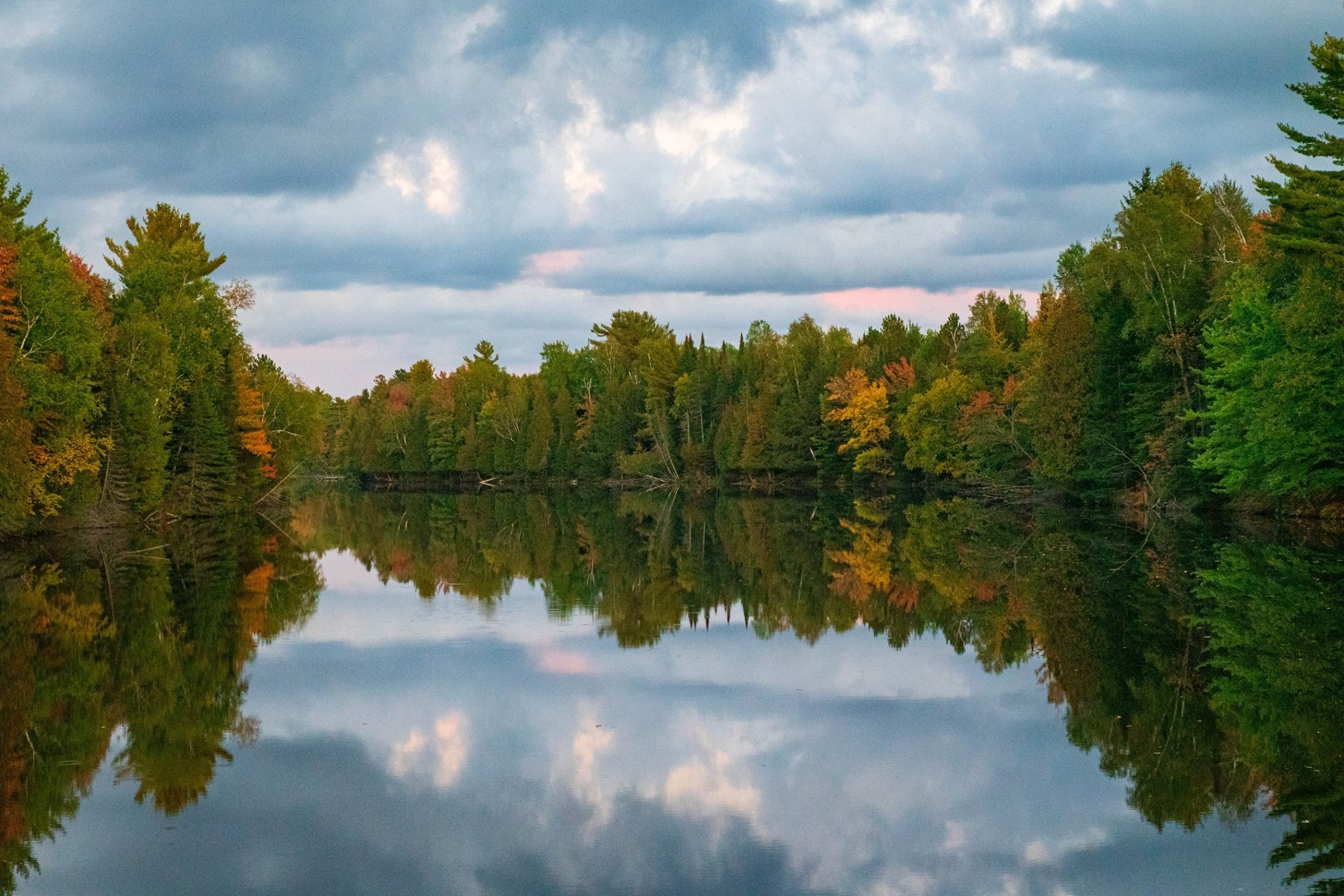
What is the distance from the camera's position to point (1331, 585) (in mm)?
22172

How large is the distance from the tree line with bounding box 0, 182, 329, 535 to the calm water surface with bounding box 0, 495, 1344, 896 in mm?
9999

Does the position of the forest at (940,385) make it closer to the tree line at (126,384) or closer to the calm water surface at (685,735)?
the tree line at (126,384)

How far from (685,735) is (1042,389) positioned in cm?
4720

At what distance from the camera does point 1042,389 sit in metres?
56.1

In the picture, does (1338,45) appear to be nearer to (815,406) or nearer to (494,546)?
(494,546)

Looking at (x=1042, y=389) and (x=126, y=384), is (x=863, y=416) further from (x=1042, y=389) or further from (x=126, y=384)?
(x=126, y=384)

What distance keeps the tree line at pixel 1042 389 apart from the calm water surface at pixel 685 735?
379 inches

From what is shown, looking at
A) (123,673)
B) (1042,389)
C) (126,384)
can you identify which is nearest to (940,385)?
(1042,389)

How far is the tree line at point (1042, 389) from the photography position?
111ft

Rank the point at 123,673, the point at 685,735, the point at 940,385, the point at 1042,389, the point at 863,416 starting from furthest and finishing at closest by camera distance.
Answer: the point at 863,416 → the point at 940,385 → the point at 1042,389 → the point at 123,673 → the point at 685,735

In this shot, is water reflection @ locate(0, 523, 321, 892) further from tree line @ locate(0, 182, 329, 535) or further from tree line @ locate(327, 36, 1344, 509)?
tree line @ locate(327, 36, 1344, 509)

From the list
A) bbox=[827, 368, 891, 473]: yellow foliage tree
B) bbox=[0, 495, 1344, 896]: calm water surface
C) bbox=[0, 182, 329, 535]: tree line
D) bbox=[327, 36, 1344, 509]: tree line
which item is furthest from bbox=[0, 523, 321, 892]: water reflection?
bbox=[827, 368, 891, 473]: yellow foliage tree

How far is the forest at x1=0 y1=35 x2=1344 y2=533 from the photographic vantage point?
33625mm

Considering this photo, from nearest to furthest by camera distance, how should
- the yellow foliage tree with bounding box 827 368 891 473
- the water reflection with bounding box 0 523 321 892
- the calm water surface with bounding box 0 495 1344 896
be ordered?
the calm water surface with bounding box 0 495 1344 896 → the water reflection with bounding box 0 523 321 892 → the yellow foliage tree with bounding box 827 368 891 473
